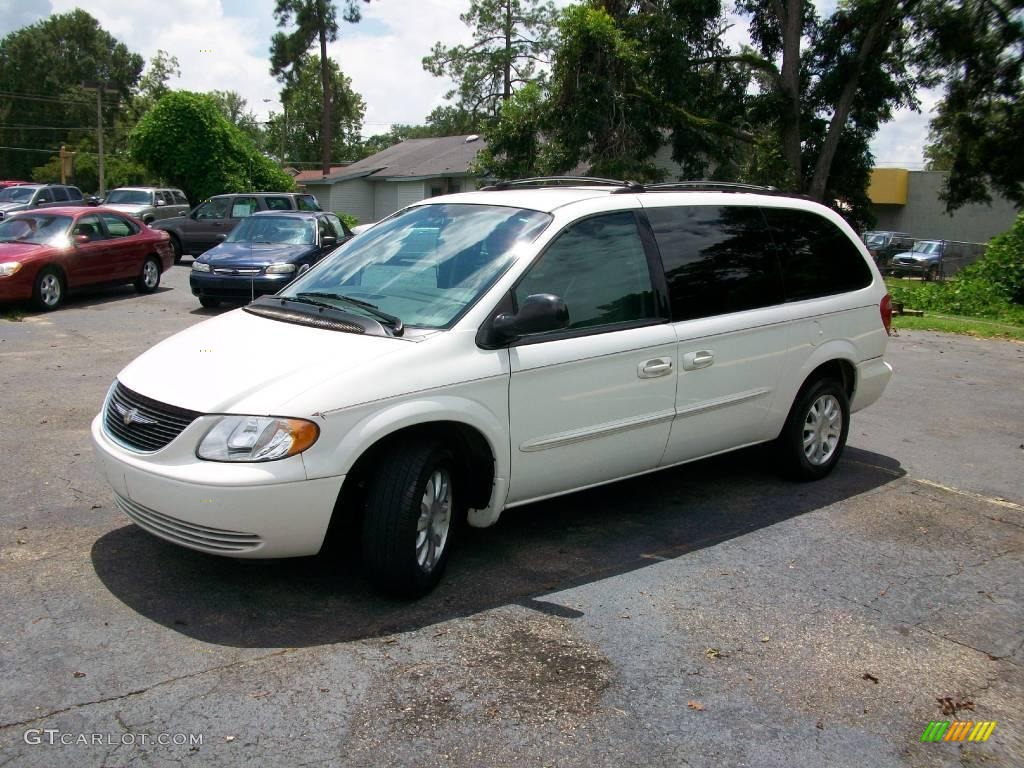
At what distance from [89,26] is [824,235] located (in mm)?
91089

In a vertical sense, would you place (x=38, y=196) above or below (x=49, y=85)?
below

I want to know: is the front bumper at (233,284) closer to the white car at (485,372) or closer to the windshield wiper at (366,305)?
the white car at (485,372)

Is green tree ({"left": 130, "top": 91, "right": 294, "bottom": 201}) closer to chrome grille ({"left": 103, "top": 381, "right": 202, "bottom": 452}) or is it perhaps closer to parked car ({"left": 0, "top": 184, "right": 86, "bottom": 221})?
parked car ({"left": 0, "top": 184, "right": 86, "bottom": 221})

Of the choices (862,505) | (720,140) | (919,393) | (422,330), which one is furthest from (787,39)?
(422,330)

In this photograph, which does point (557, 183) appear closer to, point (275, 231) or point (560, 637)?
point (560, 637)

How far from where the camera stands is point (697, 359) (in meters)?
5.55

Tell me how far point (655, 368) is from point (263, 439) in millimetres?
2227

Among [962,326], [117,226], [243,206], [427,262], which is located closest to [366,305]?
[427,262]

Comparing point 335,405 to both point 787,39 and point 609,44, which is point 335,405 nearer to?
point 609,44

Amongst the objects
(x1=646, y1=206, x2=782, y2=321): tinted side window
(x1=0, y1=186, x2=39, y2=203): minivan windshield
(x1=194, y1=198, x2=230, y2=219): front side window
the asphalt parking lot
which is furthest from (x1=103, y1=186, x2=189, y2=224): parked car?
(x1=646, y1=206, x2=782, y2=321): tinted side window

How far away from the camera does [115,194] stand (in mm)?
28500

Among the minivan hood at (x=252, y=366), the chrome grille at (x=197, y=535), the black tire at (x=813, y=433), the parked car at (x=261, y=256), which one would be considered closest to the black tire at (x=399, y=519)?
the minivan hood at (x=252, y=366)

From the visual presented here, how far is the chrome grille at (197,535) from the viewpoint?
4.12 m

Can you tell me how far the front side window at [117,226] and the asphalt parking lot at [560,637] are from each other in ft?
35.5
